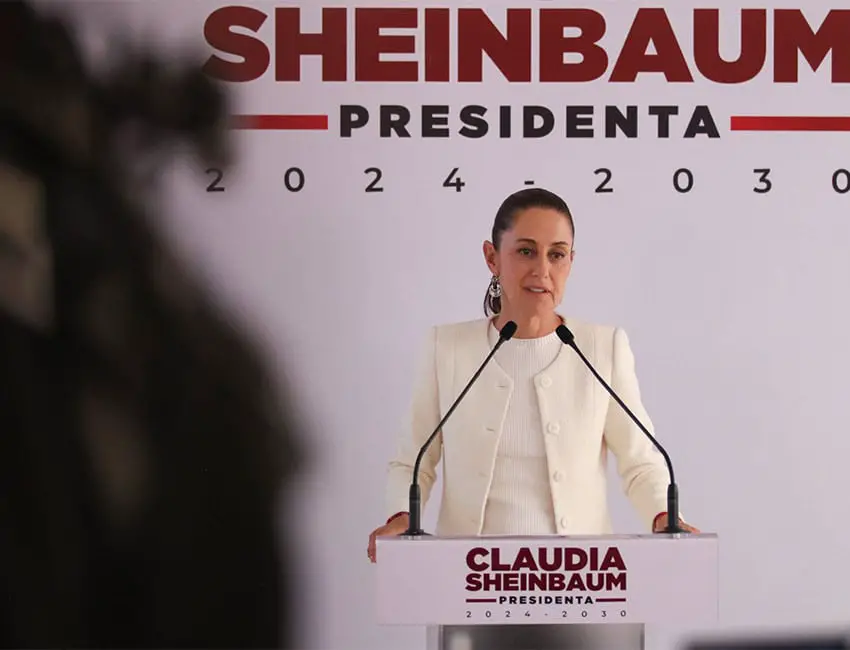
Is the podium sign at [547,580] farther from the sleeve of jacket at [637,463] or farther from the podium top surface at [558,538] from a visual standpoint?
the sleeve of jacket at [637,463]

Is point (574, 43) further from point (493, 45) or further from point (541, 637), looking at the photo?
point (541, 637)

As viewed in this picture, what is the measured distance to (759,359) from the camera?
2.81 metres

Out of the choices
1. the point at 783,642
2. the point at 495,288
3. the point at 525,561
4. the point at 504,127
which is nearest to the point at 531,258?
the point at 495,288

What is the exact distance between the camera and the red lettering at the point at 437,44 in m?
2.78

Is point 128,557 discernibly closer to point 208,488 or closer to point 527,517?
point 208,488

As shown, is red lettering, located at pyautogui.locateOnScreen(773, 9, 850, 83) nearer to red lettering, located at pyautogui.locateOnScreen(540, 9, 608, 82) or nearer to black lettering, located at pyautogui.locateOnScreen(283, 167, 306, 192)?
red lettering, located at pyautogui.locateOnScreen(540, 9, 608, 82)

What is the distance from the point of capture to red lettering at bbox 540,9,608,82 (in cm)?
278

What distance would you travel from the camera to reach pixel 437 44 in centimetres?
278

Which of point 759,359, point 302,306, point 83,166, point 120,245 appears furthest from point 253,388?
point 759,359

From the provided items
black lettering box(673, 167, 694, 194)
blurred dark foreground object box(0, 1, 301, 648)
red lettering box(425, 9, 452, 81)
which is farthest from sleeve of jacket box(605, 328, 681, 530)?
blurred dark foreground object box(0, 1, 301, 648)

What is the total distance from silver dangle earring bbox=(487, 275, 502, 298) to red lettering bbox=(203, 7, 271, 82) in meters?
0.80

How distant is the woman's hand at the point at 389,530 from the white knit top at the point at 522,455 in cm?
20

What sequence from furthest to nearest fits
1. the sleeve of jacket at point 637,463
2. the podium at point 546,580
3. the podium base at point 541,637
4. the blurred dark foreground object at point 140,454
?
1. the sleeve of jacket at point 637,463
2. the podium base at point 541,637
3. the podium at point 546,580
4. the blurred dark foreground object at point 140,454

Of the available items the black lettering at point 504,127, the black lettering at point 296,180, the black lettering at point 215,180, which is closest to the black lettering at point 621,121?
the black lettering at point 504,127
